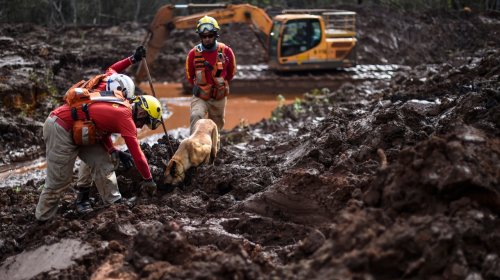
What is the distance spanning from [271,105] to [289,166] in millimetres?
9235

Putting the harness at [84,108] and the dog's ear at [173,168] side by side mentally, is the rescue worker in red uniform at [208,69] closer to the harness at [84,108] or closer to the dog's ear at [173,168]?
the dog's ear at [173,168]

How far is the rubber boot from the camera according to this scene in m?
6.15

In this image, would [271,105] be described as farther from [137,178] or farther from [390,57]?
[137,178]

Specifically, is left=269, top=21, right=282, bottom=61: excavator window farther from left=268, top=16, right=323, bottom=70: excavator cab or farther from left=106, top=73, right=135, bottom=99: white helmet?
left=106, top=73, right=135, bottom=99: white helmet

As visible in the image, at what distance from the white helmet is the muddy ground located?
1072mm

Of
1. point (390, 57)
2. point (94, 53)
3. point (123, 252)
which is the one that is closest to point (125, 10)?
point (94, 53)

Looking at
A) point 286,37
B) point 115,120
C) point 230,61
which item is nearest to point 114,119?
point 115,120

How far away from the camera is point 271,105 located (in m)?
15.9

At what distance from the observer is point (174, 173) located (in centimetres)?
649

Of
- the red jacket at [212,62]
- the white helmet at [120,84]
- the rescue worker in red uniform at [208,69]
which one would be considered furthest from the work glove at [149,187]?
the red jacket at [212,62]

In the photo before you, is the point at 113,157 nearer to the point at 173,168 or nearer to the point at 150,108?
the point at 150,108

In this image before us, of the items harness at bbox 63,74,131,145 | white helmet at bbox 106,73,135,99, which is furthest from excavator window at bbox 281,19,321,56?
harness at bbox 63,74,131,145

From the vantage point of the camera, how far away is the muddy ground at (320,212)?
367 cm

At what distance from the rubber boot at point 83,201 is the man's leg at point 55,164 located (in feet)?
0.90
